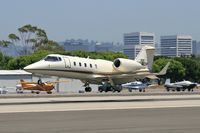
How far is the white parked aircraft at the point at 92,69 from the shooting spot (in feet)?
179

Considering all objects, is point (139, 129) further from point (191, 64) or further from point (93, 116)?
point (191, 64)

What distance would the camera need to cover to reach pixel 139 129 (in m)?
20.0

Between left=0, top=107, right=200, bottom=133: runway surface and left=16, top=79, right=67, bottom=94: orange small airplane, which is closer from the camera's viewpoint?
left=0, top=107, right=200, bottom=133: runway surface

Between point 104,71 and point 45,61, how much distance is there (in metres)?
7.73

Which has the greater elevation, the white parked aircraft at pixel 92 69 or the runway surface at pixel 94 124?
the white parked aircraft at pixel 92 69

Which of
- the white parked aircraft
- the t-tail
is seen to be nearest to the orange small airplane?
the white parked aircraft

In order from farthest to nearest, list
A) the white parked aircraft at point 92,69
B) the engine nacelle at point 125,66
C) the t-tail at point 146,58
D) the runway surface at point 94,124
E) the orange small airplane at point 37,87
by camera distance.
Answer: the orange small airplane at point 37,87, the t-tail at point 146,58, the engine nacelle at point 125,66, the white parked aircraft at point 92,69, the runway surface at point 94,124

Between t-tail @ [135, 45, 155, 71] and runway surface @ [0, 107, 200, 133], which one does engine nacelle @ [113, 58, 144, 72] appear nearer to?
t-tail @ [135, 45, 155, 71]

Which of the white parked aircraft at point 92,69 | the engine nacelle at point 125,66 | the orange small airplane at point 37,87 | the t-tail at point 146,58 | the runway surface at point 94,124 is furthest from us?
the orange small airplane at point 37,87

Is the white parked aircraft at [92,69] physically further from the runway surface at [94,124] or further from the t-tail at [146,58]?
the runway surface at [94,124]

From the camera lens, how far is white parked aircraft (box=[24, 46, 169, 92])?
5444 cm

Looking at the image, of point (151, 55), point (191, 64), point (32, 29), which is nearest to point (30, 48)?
point (32, 29)

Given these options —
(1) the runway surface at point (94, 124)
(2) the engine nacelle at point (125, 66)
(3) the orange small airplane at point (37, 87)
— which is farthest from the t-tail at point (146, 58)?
(1) the runway surface at point (94, 124)

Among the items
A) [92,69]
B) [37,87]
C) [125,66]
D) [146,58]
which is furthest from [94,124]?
[37,87]
